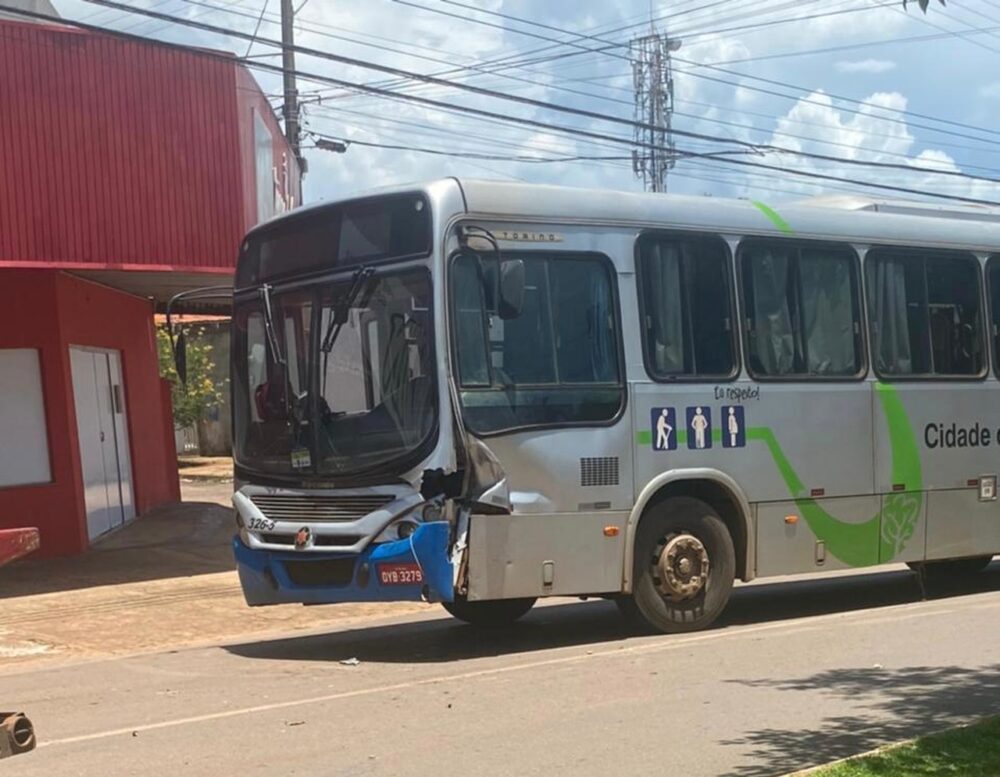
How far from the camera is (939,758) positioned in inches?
230

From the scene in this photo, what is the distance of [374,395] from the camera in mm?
9094

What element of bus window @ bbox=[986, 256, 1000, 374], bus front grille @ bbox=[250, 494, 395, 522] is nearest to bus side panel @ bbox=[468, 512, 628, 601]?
bus front grille @ bbox=[250, 494, 395, 522]

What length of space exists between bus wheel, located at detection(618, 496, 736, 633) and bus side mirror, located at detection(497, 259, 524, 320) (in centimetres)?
202

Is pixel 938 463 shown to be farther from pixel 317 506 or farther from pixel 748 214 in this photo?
pixel 317 506

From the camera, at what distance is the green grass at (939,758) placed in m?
5.61

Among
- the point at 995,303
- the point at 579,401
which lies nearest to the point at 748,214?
the point at 579,401

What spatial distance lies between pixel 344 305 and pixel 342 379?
0.53 m

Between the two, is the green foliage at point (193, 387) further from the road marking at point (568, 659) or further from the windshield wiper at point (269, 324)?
the road marking at point (568, 659)

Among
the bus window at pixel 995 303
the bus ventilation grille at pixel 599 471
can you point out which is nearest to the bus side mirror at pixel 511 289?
the bus ventilation grille at pixel 599 471

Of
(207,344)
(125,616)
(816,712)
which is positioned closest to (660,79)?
(207,344)

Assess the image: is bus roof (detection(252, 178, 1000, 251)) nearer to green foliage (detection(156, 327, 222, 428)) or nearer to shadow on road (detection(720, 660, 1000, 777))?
shadow on road (detection(720, 660, 1000, 777))

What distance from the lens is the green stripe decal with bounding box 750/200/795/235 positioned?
35.0 feet

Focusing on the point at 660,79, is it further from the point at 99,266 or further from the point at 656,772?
the point at 656,772

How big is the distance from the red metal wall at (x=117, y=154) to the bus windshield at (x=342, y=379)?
4.38 m
